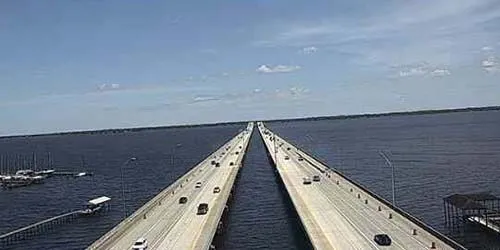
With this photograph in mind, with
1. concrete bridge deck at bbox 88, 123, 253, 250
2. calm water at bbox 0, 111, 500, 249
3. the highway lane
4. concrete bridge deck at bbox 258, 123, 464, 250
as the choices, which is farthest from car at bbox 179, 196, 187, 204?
concrete bridge deck at bbox 258, 123, 464, 250

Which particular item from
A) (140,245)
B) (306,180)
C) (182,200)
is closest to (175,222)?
(140,245)

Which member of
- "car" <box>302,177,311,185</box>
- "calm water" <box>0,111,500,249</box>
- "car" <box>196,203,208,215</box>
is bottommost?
"calm water" <box>0,111,500,249</box>

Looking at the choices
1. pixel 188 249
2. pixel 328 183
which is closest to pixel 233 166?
pixel 328 183

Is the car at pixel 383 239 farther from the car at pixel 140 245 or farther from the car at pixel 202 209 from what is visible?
the car at pixel 202 209

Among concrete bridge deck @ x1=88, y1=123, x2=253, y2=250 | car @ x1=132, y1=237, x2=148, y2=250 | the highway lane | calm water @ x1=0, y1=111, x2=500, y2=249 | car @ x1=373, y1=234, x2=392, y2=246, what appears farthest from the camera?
calm water @ x1=0, y1=111, x2=500, y2=249

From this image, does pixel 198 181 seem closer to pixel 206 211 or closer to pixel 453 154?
pixel 206 211

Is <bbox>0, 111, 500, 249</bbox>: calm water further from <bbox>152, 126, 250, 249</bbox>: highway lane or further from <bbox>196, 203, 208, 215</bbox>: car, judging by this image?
<bbox>196, 203, 208, 215</bbox>: car
